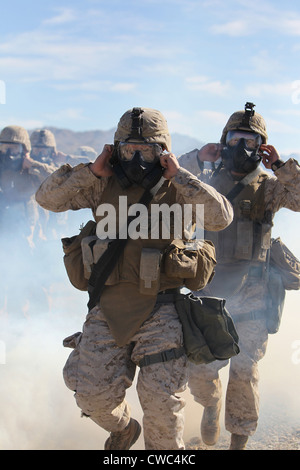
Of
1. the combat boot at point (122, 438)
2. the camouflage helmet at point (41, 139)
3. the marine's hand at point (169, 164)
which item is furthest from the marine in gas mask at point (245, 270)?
the camouflage helmet at point (41, 139)

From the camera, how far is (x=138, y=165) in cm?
406

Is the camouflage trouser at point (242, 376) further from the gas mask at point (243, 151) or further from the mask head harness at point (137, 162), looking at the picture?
the mask head harness at point (137, 162)

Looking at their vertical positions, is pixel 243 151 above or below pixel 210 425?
above

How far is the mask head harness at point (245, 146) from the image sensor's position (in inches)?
206

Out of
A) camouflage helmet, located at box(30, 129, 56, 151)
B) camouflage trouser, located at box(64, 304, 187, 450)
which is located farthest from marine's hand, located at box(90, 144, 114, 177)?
camouflage helmet, located at box(30, 129, 56, 151)

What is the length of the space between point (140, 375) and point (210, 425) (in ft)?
4.87

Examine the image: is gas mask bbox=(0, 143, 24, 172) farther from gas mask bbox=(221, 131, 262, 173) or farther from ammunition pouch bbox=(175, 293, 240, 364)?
ammunition pouch bbox=(175, 293, 240, 364)

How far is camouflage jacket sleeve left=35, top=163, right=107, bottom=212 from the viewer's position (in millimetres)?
4109

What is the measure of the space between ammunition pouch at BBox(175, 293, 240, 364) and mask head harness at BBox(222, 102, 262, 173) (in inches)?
54.9

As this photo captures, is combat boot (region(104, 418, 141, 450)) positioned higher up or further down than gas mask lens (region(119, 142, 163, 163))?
further down

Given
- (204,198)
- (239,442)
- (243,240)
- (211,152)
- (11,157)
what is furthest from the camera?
(11,157)

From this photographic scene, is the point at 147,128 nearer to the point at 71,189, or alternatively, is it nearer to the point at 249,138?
the point at 71,189

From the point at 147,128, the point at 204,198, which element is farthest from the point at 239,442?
the point at 147,128

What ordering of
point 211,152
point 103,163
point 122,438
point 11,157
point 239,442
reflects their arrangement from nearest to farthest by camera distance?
1. point 103,163
2. point 122,438
3. point 239,442
4. point 211,152
5. point 11,157
